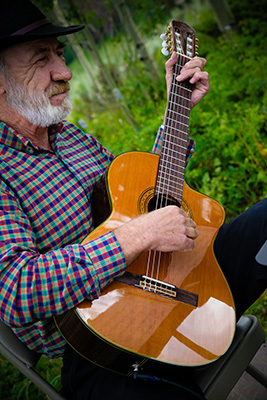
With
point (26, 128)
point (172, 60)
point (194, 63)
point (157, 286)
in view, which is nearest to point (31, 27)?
point (26, 128)

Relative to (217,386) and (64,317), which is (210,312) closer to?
(217,386)

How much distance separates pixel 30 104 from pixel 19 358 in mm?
1010

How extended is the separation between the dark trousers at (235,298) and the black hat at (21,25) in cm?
113

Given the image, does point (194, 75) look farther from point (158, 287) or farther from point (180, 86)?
point (158, 287)

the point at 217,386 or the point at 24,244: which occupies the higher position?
the point at 24,244

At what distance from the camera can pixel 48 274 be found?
1.20 metres

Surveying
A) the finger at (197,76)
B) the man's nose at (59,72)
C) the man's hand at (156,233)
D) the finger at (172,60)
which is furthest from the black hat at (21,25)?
the man's hand at (156,233)

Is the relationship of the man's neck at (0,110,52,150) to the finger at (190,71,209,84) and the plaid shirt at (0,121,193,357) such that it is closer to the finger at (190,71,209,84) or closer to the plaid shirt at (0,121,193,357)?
the plaid shirt at (0,121,193,357)

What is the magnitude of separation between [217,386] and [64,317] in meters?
0.58

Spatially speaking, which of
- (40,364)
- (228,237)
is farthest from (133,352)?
(40,364)

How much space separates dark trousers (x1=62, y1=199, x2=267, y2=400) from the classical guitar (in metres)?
0.07

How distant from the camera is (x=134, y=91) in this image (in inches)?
197

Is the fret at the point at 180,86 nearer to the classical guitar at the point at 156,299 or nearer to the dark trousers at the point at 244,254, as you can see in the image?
the classical guitar at the point at 156,299

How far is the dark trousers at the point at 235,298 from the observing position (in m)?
1.27
